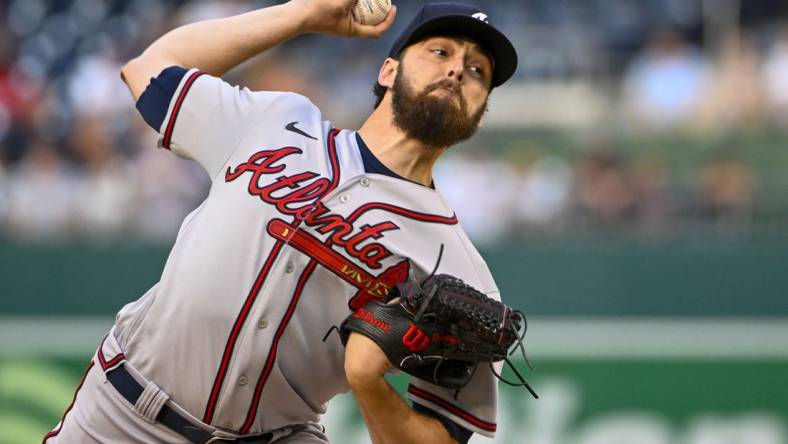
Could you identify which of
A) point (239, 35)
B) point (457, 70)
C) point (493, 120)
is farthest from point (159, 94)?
point (493, 120)

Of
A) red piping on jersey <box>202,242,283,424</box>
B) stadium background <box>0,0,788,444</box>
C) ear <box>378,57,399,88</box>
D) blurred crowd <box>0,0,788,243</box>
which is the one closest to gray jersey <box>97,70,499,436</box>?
red piping on jersey <box>202,242,283,424</box>

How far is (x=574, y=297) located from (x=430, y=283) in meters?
4.06

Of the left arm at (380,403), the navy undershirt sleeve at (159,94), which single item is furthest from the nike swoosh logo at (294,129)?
the left arm at (380,403)

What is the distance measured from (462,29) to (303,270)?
0.77 m

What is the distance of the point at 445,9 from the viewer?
318cm

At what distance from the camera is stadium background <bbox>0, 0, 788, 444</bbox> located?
6656 mm

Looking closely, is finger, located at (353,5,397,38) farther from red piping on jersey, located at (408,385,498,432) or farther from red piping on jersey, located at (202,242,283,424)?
red piping on jersey, located at (408,385,498,432)

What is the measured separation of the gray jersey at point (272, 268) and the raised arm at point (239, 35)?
137 mm

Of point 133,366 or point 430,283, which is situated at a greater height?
point 430,283

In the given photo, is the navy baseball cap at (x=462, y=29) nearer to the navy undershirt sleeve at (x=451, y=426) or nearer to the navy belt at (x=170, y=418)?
the navy undershirt sleeve at (x=451, y=426)

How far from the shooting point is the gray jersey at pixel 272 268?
3.03 metres

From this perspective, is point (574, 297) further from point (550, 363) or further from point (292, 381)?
point (292, 381)

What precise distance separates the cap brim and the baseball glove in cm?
67

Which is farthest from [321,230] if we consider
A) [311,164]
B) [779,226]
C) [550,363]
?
[779,226]
